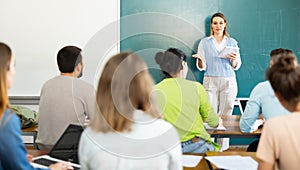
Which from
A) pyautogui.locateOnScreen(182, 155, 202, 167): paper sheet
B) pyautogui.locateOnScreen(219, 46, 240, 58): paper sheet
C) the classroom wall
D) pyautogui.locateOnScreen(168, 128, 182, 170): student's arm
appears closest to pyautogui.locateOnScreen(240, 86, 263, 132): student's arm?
pyautogui.locateOnScreen(182, 155, 202, 167): paper sheet

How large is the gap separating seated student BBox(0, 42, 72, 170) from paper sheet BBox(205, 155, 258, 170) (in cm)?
101

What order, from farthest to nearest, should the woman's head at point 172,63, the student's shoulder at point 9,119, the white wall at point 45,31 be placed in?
the white wall at point 45,31 → the woman's head at point 172,63 → the student's shoulder at point 9,119

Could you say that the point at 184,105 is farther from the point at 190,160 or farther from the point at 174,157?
the point at 174,157

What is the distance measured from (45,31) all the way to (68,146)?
2387 millimetres

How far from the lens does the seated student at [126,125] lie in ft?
4.86

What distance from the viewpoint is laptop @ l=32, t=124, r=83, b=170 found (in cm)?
209

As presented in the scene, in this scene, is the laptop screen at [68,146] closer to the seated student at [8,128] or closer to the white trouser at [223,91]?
the seated student at [8,128]

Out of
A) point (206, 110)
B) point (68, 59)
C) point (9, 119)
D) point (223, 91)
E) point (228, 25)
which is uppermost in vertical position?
point (228, 25)

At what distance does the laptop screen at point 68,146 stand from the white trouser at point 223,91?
2.40 meters

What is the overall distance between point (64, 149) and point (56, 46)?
234 cm

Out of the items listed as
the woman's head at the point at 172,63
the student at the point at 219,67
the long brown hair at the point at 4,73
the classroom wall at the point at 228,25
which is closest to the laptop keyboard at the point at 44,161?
the long brown hair at the point at 4,73

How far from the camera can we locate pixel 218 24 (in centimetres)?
451

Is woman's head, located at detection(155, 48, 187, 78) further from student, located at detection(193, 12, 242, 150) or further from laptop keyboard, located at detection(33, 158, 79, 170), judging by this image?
student, located at detection(193, 12, 242, 150)

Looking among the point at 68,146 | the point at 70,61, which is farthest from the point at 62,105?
the point at 68,146
